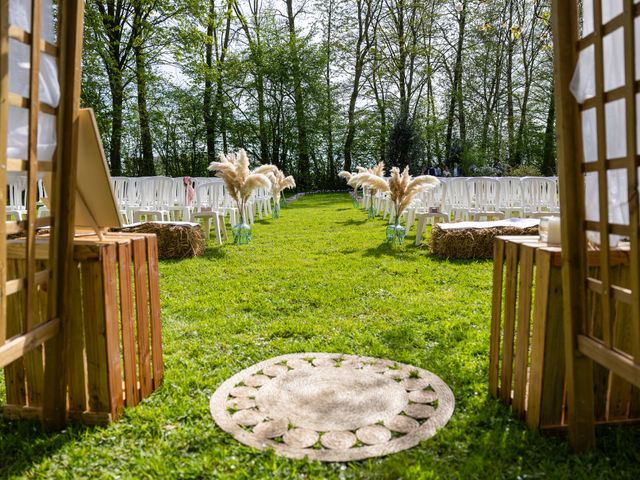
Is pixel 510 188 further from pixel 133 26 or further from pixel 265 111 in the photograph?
pixel 265 111

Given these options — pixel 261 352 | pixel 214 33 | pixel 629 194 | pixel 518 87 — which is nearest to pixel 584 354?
pixel 629 194

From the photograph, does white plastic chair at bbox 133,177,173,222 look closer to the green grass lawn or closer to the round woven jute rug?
the green grass lawn

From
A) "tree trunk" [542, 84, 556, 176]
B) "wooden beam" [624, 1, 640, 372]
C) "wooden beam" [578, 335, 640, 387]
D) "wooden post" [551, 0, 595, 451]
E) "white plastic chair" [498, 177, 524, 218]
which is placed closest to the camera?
"wooden beam" [624, 1, 640, 372]

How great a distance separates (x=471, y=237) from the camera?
5.82 m

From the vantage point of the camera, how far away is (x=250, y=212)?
9469mm

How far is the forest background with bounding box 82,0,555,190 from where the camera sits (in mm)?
20234

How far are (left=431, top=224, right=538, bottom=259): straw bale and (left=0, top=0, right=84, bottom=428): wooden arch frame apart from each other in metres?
4.66

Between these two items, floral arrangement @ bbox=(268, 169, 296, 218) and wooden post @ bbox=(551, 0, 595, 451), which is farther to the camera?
floral arrangement @ bbox=(268, 169, 296, 218)

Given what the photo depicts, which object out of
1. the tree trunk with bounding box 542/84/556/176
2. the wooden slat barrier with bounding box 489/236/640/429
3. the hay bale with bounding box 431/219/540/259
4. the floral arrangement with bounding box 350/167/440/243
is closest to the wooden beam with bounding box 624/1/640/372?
the wooden slat barrier with bounding box 489/236/640/429

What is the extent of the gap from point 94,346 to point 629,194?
191 centimetres

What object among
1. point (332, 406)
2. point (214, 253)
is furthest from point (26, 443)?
point (214, 253)

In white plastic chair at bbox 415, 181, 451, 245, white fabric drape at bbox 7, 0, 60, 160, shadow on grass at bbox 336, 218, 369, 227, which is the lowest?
shadow on grass at bbox 336, 218, 369, 227

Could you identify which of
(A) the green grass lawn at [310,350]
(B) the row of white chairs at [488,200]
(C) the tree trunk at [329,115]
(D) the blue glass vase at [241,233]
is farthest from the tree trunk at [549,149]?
(A) the green grass lawn at [310,350]

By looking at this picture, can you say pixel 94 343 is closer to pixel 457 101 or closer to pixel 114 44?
pixel 114 44
